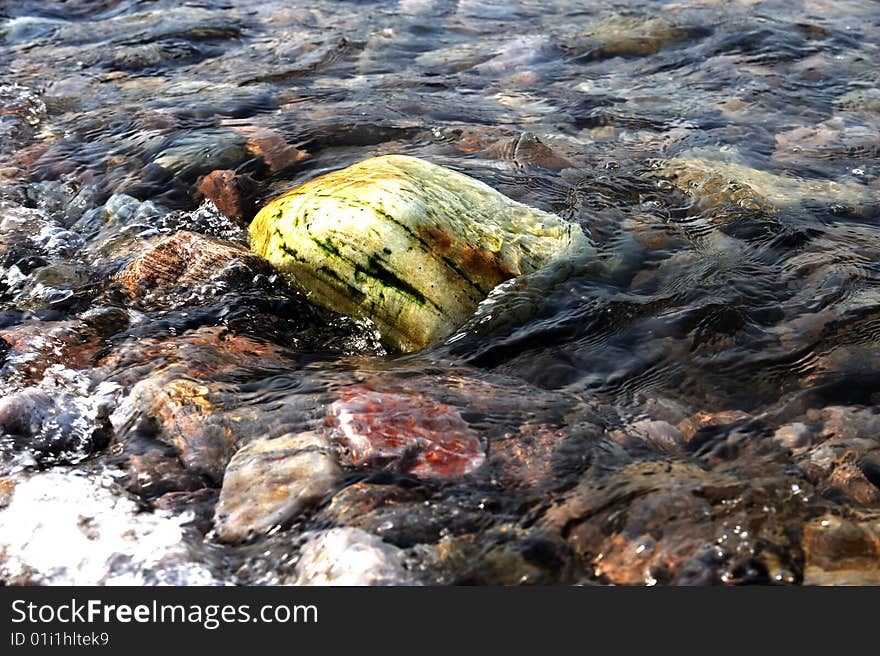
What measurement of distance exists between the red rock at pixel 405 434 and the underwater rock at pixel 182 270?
3.99 ft

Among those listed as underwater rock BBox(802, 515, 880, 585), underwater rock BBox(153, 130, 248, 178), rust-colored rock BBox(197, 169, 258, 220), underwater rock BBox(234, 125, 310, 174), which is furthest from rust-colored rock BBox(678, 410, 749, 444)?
underwater rock BBox(153, 130, 248, 178)

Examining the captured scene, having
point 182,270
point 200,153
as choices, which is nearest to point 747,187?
point 182,270

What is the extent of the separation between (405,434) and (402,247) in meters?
1.09

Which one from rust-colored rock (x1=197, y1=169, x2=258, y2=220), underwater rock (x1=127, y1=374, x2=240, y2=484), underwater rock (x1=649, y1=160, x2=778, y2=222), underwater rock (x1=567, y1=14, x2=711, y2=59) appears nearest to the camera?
underwater rock (x1=127, y1=374, x2=240, y2=484)

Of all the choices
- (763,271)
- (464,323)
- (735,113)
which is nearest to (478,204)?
(464,323)

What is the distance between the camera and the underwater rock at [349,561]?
99.2 inches

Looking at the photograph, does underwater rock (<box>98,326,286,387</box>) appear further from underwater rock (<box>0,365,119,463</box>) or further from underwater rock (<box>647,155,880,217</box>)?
underwater rock (<box>647,155,880,217</box>)

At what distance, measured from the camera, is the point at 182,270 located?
4.23m

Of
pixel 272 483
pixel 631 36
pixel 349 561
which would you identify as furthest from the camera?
pixel 631 36

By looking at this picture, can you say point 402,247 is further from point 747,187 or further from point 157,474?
point 747,187

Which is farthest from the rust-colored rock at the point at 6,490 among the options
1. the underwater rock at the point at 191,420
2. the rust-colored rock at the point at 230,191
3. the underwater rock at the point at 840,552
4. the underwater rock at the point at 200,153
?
the underwater rock at the point at 200,153

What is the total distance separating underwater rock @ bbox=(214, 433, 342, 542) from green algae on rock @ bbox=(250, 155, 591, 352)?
0.93m

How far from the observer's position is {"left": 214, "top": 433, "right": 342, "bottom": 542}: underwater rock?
2.79 m

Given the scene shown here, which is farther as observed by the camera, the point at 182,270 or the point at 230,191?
the point at 230,191
